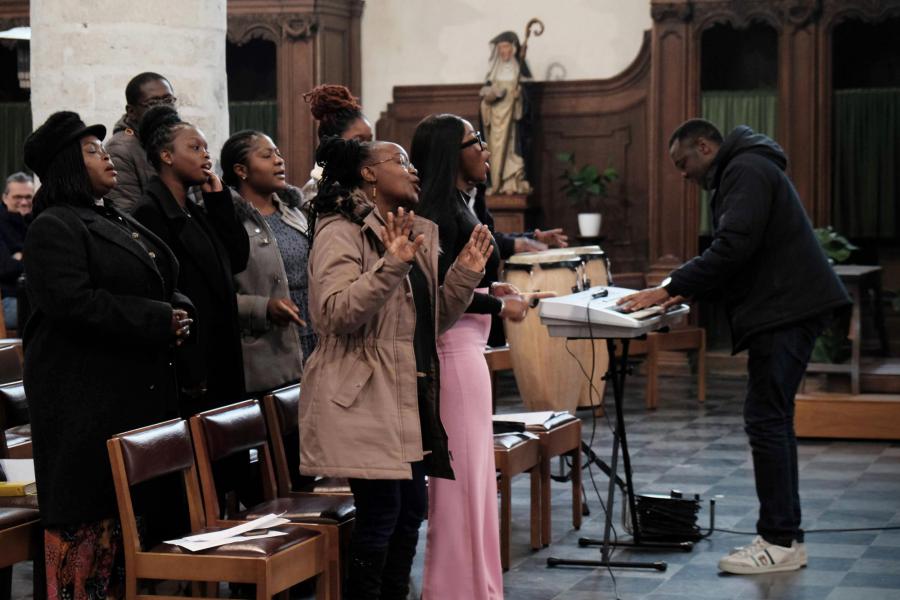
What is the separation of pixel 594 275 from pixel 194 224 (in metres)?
3.79

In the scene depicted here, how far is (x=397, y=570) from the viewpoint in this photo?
3.73m

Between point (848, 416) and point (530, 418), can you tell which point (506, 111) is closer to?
point (848, 416)

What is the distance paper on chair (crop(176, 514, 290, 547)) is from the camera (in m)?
3.58

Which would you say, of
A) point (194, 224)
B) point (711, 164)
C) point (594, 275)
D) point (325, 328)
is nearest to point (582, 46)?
point (594, 275)

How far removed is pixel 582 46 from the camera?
11898 millimetres

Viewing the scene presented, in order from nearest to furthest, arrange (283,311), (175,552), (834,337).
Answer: (175,552) → (283,311) → (834,337)

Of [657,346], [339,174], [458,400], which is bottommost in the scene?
[657,346]

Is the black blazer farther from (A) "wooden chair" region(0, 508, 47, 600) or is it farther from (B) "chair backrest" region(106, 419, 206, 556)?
(A) "wooden chair" region(0, 508, 47, 600)

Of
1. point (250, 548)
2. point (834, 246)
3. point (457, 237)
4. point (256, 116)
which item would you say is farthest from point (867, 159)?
point (250, 548)

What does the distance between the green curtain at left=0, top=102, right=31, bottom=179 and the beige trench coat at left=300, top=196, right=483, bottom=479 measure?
9.81 meters

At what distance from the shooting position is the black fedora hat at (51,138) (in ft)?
11.7

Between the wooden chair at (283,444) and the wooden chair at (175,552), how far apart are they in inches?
24.4

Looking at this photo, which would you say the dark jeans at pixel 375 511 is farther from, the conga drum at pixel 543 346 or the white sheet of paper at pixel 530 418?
the conga drum at pixel 543 346

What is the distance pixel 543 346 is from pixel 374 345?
4.31 metres
